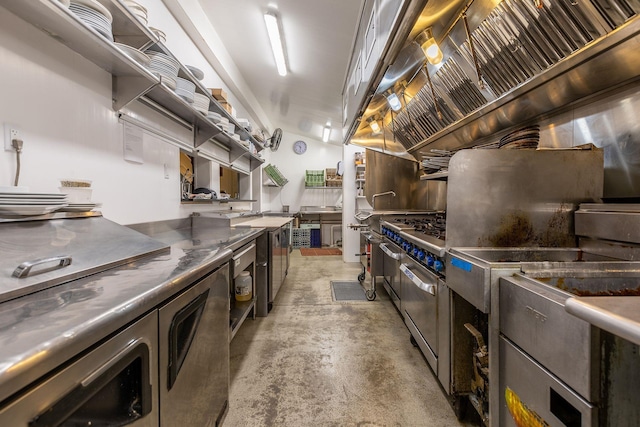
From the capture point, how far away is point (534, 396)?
90 cm

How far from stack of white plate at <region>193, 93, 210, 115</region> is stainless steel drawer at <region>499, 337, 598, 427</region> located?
2.49m

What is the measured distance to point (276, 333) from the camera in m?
2.37

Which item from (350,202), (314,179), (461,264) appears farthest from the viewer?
(314,179)

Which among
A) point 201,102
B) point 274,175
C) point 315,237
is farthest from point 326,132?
point 201,102

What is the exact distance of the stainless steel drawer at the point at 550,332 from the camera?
719 mm

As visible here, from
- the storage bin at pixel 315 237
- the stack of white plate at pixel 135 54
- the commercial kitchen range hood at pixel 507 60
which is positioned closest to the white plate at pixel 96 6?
the stack of white plate at pixel 135 54

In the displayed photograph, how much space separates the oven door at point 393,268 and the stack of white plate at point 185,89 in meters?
2.11

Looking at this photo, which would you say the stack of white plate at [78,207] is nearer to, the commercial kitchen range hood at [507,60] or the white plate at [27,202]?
the white plate at [27,202]

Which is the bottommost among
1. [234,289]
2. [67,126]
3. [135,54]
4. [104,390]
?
[234,289]

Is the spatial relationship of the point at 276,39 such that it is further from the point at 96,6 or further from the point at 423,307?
the point at 423,307

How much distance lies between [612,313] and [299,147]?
7179 mm

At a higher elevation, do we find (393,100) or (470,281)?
(393,100)

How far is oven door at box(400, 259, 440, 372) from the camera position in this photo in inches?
65.0

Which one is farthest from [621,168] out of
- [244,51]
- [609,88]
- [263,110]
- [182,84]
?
[263,110]
